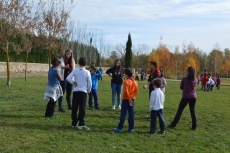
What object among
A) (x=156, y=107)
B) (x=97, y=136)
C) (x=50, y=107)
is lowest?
(x=97, y=136)

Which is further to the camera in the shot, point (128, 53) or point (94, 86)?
point (128, 53)

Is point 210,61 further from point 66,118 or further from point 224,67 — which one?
point 66,118

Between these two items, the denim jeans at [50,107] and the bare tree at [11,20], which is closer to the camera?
the denim jeans at [50,107]

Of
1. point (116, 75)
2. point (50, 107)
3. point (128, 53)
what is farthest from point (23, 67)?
point (128, 53)

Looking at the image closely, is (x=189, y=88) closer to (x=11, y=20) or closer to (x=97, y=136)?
(x=97, y=136)

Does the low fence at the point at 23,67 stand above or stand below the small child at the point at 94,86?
above

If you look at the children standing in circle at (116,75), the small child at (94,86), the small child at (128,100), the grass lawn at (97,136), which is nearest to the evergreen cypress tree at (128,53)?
the small child at (94,86)

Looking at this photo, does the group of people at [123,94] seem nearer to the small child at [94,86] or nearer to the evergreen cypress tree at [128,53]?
the small child at [94,86]

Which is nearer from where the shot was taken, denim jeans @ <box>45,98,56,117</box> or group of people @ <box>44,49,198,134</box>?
group of people @ <box>44,49,198,134</box>

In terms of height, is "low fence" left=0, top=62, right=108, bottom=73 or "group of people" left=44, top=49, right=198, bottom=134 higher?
"low fence" left=0, top=62, right=108, bottom=73

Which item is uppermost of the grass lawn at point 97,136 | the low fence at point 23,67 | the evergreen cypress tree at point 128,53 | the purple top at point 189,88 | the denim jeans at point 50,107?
the evergreen cypress tree at point 128,53

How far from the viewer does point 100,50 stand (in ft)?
290

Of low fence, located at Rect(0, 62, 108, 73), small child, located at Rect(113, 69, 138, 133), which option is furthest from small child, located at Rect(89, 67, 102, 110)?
low fence, located at Rect(0, 62, 108, 73)

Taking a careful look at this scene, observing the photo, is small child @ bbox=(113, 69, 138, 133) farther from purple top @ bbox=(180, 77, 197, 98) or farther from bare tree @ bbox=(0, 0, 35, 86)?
bare tree @ bbox=(0, 0, 35, 86)
